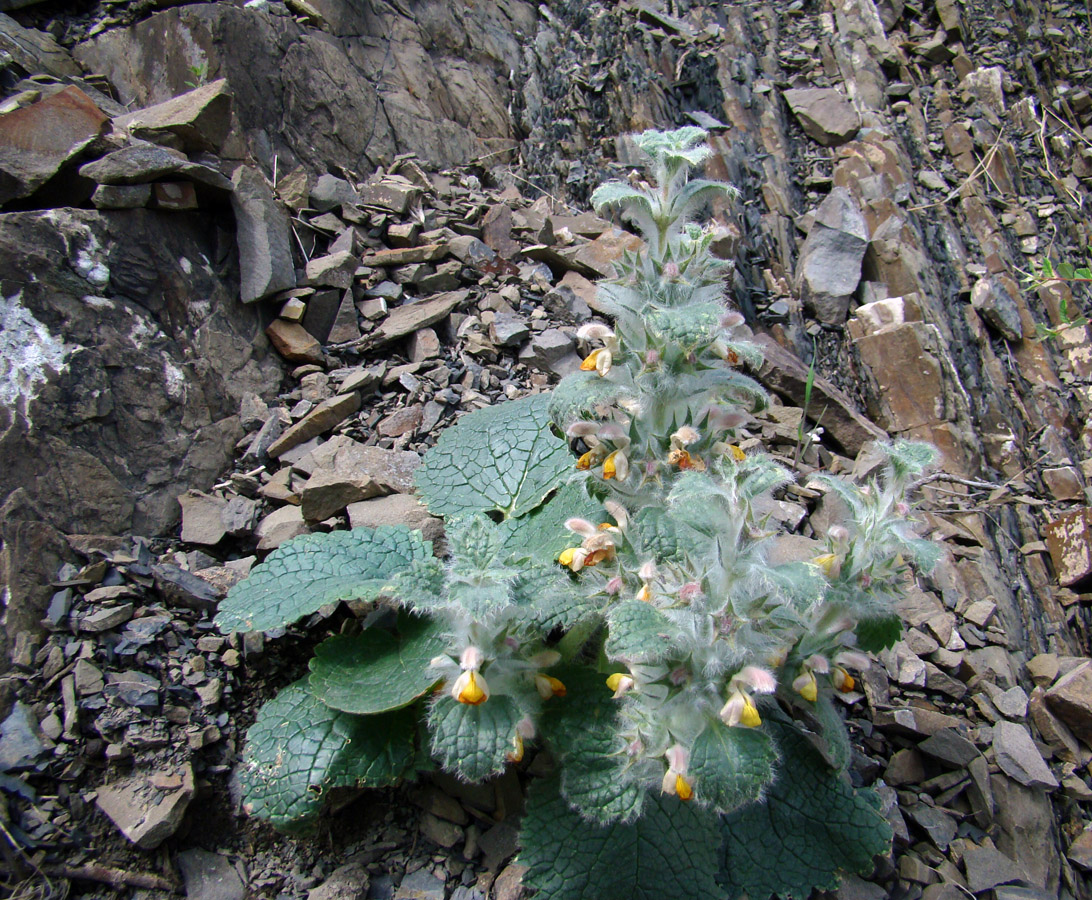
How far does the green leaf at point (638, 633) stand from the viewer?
144cm

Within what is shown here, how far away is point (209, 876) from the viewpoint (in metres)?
1.93

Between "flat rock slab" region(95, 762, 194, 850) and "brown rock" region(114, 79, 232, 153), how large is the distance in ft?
9.73

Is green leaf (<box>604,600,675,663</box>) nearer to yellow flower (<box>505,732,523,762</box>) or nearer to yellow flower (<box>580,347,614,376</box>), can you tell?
yellow flower (<box>505,732,523,762</box>)

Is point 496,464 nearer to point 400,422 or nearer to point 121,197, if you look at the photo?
point 400,422

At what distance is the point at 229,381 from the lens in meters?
3.15

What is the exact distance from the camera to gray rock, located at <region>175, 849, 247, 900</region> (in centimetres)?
190

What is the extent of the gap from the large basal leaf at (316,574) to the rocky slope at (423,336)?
311 millimetres

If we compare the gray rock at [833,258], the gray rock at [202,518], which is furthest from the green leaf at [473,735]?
the gray rock at [833,258]

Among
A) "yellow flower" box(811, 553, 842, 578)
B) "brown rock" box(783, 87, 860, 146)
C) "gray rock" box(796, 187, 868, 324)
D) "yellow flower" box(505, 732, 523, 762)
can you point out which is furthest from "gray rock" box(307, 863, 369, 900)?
"brown rock" box(783, 87, 860, 146)

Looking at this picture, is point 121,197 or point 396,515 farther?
point 121,197

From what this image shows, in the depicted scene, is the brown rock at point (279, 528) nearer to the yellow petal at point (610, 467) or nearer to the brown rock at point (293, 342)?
the brown rock at point (293, 342)

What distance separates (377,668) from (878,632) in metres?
1.43

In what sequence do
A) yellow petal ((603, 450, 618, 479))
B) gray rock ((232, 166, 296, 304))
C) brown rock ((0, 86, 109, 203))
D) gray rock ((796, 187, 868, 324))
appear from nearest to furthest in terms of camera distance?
1. yellow petal ((603, 450, 618, 479))
2. brown rock ((0, 86, 109, 203))
3. gray rock ((232, 166, 296, 304))
4. gray rock ((796, 187, 868, 324))

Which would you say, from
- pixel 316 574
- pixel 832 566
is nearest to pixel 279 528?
pixel 316 574
